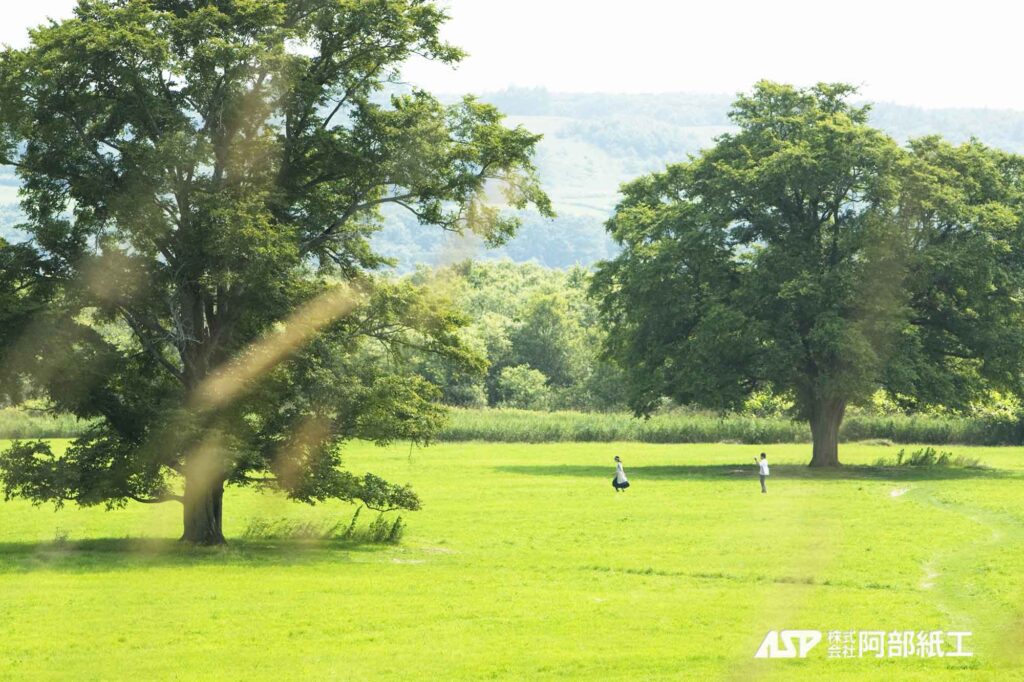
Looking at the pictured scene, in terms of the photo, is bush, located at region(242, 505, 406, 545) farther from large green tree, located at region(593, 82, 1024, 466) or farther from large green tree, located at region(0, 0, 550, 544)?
large green tree, located at region(593, 82, 1024, 466)

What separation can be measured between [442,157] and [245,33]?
17.6ft

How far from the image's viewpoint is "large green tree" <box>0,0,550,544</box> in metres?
30.1

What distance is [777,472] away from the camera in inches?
2352

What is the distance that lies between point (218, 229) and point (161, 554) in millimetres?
7613

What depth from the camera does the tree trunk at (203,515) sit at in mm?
32044

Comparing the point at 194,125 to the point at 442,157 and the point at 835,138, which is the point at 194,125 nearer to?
the point at 442,157

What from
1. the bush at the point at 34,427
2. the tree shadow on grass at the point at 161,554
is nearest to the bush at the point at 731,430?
the bush at the point at 34,427

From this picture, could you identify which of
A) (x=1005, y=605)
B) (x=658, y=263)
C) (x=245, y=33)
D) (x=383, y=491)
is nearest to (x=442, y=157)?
(x=245, y=33)

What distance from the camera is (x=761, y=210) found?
6234 centimetres

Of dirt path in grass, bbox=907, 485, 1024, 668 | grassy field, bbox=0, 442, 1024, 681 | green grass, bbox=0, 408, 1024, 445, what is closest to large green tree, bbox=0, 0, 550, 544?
grassy field, bbox=0, 442, 1024, 681

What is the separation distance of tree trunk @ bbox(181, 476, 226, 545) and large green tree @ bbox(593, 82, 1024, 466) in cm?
3024

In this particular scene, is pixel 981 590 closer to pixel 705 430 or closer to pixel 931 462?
pixel 931 462

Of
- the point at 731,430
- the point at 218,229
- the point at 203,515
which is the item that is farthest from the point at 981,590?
the point at 731,430

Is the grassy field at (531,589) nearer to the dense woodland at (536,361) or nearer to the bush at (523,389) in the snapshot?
the dense woodland at (536,361)
